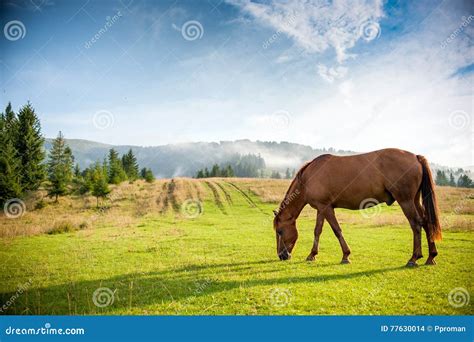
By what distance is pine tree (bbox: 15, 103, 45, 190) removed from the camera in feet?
69.9

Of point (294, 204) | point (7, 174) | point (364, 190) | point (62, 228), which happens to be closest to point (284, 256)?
point (294, 204)

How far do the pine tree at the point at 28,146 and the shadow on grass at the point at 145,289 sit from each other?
760 inches

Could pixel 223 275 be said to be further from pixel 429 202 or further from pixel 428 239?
pixel 429 202

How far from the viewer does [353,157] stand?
7672 mm

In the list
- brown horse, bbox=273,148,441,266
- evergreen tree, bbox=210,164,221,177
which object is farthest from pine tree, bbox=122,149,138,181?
brown horse, bbox=273,148,441,266

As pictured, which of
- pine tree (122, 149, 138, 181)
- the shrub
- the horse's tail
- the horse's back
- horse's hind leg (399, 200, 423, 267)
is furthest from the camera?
pine tree (122, 149, 138, 181)

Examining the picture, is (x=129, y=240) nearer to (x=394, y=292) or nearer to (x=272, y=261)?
(x=272, y=261)

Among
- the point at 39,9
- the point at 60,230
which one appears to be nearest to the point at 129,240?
the point at 60,230

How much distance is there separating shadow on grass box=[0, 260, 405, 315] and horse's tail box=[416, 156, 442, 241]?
1.32m

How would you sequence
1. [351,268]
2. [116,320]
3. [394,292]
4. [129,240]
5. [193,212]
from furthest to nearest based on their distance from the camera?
[193,212]
[129,240]
[351,268]
[394,292]
[116,320]

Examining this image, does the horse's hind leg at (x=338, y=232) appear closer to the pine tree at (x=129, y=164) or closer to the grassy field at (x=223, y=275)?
the grassy field at (x=223, y=275)

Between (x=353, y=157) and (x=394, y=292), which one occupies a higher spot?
(x=353, y=157)

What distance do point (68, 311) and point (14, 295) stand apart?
173 cm

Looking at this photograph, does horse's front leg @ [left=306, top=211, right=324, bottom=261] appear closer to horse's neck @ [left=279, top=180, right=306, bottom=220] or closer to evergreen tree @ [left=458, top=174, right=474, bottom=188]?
horse's neck @ [left=279, top=180, right=306, bottom=220]
